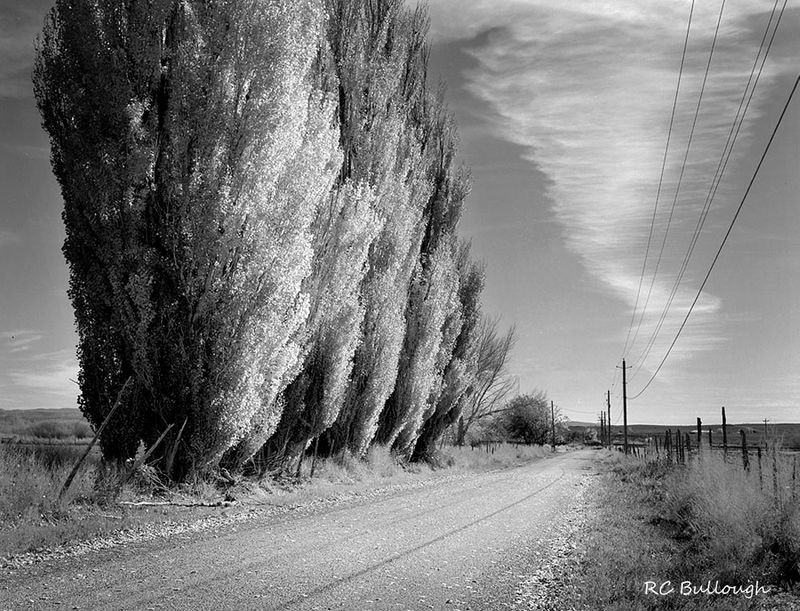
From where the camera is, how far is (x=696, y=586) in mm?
6695

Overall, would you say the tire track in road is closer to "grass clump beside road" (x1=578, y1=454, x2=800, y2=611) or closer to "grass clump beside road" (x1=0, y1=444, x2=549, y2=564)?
"grass clump beside road" (x1=578, y1=454, x2=800, y2=611)

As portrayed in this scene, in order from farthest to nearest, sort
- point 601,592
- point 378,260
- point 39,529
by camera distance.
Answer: point 378,260, point 39,529, point 601,592

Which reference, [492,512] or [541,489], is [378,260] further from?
[492,512]

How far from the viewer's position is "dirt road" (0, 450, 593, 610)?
5.21 meters

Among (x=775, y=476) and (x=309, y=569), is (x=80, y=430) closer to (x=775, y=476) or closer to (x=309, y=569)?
(x=309, y=569)

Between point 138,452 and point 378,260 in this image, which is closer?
point 138,452

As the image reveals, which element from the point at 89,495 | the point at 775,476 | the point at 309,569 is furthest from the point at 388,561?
the point at 775,476

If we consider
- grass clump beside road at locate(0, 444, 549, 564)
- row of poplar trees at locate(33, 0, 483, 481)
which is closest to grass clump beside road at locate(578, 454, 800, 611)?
grass clump beside road at locate(0, 444, 549, 564)

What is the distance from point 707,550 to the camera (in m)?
8.57

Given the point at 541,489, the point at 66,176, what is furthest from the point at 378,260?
the point at 66,176

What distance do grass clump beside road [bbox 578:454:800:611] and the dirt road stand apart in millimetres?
849

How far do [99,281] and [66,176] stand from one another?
2128 millimetres

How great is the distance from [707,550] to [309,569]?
5346mm

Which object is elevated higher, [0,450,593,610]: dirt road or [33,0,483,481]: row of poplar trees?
[33,0,483,481]: row of poplar trees
